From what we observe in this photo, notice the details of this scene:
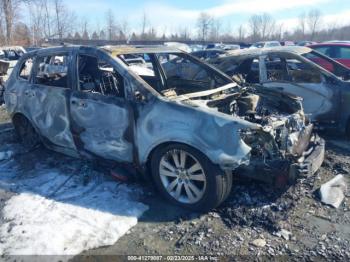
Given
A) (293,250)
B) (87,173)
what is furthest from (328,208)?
(87,173)

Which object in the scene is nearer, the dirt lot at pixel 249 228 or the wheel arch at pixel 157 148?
the dirt lot at pixel 249 228

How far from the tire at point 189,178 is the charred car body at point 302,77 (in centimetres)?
224

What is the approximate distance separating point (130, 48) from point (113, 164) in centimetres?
151

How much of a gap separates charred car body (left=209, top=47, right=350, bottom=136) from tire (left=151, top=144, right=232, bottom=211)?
2237 millimetres

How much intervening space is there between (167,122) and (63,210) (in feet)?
4.85

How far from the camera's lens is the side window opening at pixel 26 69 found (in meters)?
5.34

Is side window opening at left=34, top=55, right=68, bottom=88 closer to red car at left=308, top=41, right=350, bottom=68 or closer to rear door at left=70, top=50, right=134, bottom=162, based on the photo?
rear door at left=70, top=50, right=134, bottom=162

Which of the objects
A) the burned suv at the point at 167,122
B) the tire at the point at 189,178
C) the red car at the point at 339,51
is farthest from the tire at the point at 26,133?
the red car at the point at 339,51

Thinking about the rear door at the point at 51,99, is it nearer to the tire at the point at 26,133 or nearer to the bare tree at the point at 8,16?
the tire at the point at 26,133

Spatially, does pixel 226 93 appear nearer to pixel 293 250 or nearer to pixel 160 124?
pixel 160 124

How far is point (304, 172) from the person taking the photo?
359 centimetres

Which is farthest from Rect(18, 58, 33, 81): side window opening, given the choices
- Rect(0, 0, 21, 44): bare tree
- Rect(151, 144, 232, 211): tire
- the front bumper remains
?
Rect(0, 0, 21, 44): bare tree

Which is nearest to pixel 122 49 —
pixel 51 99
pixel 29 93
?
pixel 51 99

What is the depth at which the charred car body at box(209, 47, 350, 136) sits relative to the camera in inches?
232
